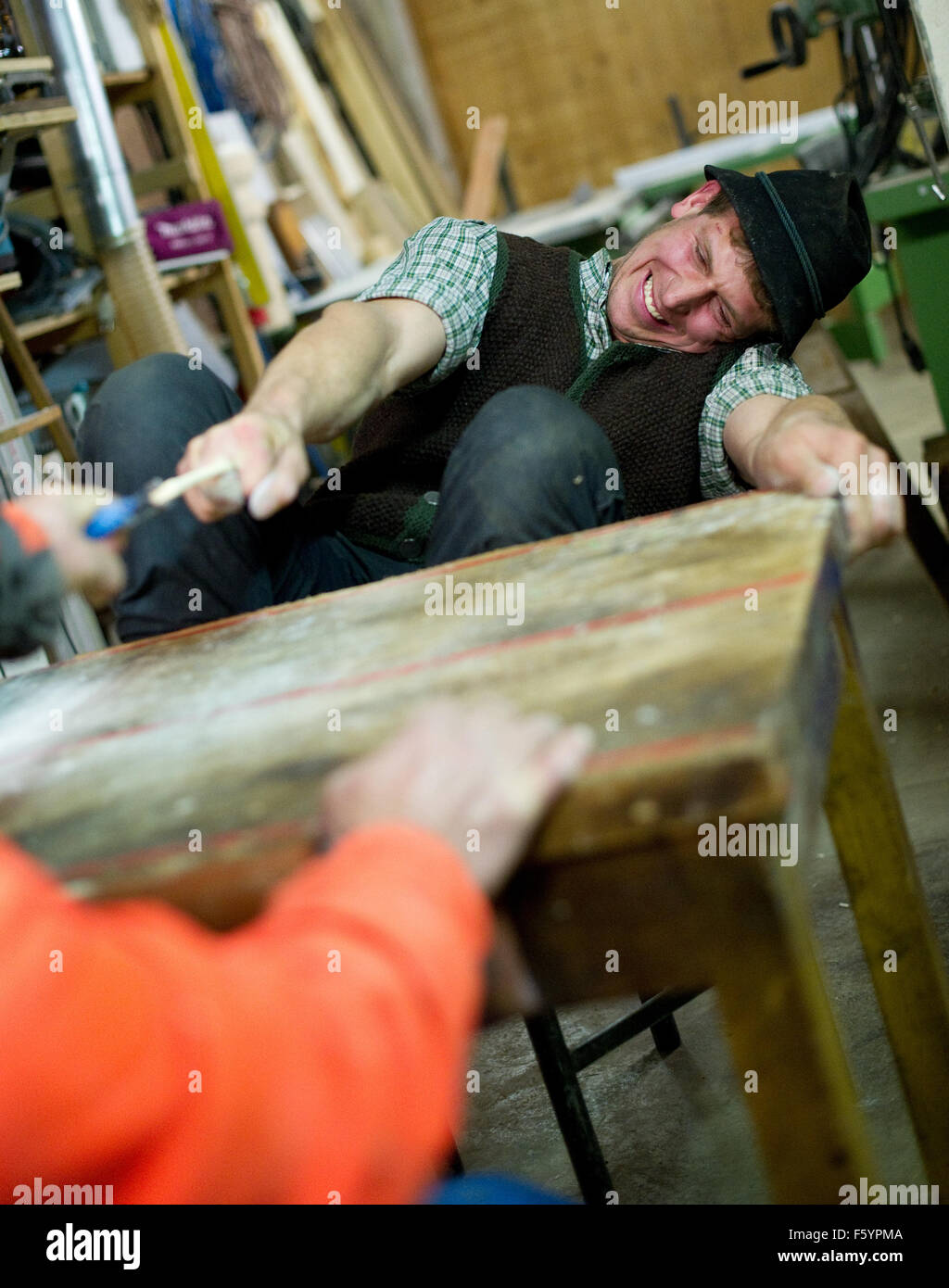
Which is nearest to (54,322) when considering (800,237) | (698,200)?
(698,200)

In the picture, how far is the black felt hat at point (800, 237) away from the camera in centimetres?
188

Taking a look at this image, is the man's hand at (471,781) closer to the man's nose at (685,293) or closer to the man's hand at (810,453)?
the man's hand at (810,453)

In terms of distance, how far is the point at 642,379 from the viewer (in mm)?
1983

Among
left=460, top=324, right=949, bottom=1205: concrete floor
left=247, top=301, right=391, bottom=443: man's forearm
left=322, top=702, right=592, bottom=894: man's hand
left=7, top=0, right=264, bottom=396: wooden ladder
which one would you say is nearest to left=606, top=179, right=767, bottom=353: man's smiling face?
left=247, top=301, right=391, bottom=443: man's forearm

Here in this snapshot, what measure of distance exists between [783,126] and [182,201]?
3.07 metres

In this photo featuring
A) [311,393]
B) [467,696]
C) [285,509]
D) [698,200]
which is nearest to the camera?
[467,696]

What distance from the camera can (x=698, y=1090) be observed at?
179 centimetres

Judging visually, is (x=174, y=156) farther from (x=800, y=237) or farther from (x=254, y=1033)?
(x=254, y=1033)

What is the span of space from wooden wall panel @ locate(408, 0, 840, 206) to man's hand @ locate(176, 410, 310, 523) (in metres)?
7.14

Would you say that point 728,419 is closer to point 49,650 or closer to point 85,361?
point 49,650

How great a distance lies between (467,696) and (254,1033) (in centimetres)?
31

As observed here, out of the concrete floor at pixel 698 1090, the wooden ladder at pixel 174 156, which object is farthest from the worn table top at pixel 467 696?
the wooden ladder at pixel 174 156
